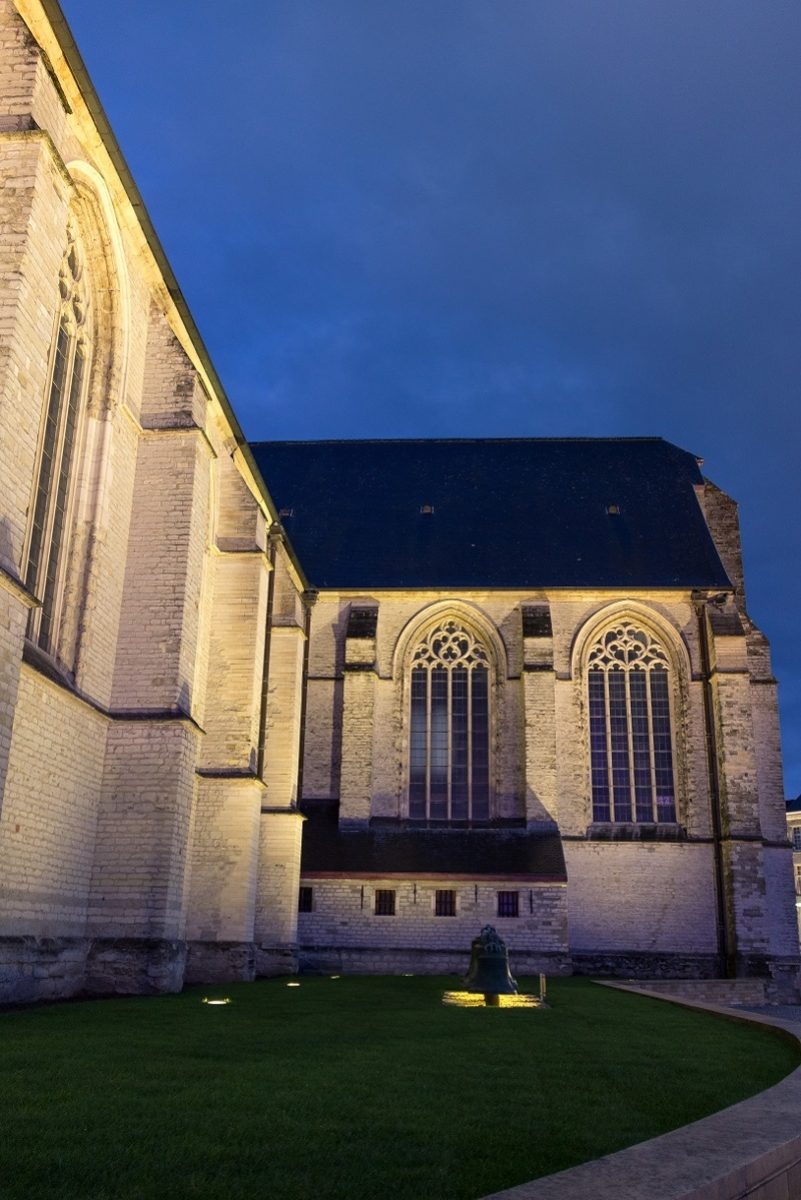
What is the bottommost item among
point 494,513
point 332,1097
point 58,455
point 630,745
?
point 332,1097

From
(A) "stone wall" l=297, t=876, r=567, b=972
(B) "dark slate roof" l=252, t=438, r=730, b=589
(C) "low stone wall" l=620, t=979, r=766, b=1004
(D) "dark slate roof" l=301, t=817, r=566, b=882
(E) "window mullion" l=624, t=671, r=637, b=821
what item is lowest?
(C) "low stone wall" l=620, t=979, r=766, b=1004

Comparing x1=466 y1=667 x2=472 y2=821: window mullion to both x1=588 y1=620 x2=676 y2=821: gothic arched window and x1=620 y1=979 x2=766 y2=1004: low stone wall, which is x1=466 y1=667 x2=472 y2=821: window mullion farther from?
x1=620 y1=979 x2=766 y2=1004: low stone wall

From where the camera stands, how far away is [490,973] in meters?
12.4

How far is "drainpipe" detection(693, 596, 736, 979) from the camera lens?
72.4 feet

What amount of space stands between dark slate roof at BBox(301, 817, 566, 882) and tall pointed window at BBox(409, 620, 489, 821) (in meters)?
0.88

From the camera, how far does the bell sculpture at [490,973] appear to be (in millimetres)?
12229

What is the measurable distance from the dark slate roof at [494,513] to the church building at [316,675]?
0.10 metres

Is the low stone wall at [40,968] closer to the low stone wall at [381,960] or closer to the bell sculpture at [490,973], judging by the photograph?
the bell sculpture at [490,973]

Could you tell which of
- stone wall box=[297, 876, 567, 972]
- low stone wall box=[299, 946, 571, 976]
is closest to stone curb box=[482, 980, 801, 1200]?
stone wall box=[297, 876, 567, 972]

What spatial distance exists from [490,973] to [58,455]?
8463mm

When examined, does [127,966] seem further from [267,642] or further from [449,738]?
[449,738]

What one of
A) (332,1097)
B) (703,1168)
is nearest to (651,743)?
(332,1097)

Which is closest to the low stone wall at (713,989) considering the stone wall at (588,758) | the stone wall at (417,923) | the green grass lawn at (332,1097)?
the stone wall at (588,758)

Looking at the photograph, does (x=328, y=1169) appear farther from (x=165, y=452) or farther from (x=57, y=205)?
(x=165, y=452)
